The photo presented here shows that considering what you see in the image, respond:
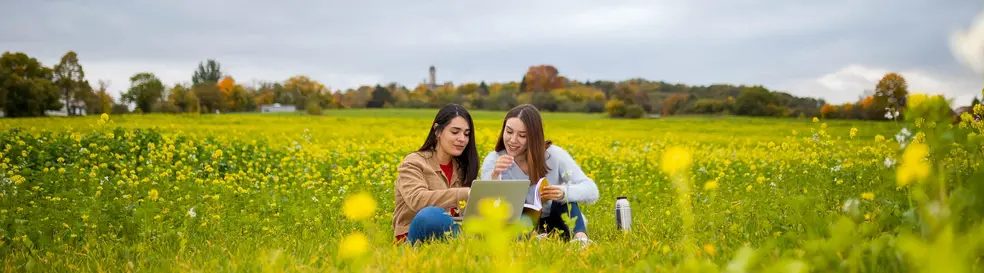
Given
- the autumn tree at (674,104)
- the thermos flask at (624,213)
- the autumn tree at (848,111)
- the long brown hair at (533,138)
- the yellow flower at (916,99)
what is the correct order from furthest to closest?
1. the autumn tree at (674,104)
2. the autumn tree at (848,111)
3. the thermos flask at (624,213)
4. the long brown hair at (533,138)
5. the yellow flower at (916,99)

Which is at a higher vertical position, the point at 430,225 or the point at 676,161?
the point at 676,161

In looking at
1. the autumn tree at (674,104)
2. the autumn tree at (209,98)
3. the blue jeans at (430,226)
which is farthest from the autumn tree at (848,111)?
the autumn tree at (209,98)

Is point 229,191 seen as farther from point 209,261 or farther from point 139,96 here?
point 139,96

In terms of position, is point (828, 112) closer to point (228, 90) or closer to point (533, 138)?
point (533, 138)

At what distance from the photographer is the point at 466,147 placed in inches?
187

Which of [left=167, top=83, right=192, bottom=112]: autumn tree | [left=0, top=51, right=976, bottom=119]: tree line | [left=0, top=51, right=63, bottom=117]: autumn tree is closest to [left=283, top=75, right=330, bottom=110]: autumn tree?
[left=0, top=51, right=976, bottom=119]: tree line

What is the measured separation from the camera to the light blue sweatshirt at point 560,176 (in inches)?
185

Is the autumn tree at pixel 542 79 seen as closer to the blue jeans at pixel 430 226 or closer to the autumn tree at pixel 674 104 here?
the autumn tree at pixel 674 104

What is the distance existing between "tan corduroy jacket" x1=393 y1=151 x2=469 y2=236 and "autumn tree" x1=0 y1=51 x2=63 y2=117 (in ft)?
53.1

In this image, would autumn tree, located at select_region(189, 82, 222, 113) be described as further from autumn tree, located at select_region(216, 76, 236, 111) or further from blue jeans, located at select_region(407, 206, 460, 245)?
blue jeans, located at select_region(407, 206, 460, 245)

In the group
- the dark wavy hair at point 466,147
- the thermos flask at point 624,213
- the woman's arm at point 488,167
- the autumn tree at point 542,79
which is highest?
the autumn tree at point 542,79

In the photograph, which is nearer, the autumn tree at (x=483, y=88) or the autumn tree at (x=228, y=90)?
the autumn tree at (x=228, y=90)

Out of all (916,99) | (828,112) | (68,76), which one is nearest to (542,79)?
(828,112)

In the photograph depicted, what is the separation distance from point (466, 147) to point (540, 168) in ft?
1.62
